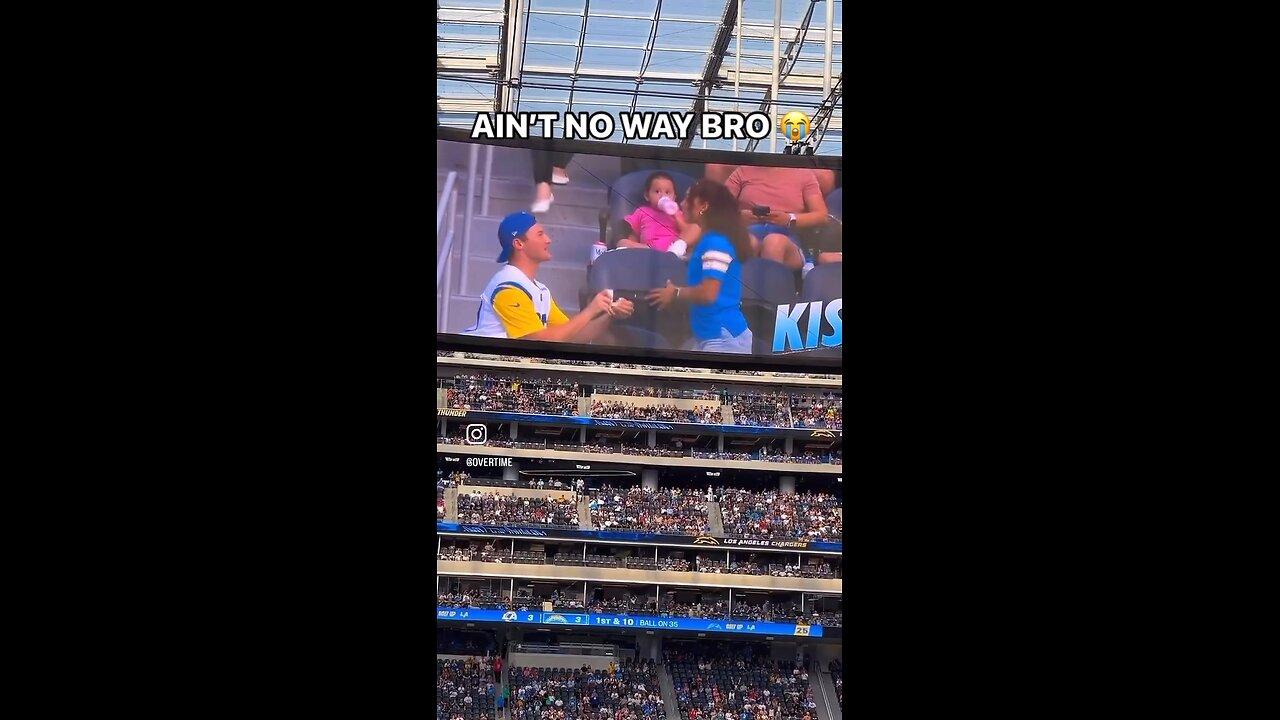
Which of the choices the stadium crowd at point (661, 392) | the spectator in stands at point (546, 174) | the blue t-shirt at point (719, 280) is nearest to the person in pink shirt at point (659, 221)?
the blue t-shirt at point (719, 280)

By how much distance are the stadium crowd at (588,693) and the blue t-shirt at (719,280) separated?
615 centimetres

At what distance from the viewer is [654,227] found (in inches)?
966

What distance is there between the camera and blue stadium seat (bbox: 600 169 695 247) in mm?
24531

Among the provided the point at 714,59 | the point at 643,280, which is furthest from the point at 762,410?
the point at 714,59

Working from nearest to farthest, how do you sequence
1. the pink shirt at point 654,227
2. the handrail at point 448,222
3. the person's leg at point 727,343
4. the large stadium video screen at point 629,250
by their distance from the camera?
1. the handrail at point 448,222
2. the large stadium video screen at point 629,250
3. the pink shirt at point 654,227
4. the person's leg at point 727,343

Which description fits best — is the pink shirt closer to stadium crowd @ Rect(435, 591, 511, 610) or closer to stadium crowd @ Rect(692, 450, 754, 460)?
stadium crowd @ Rect(692, 450, 754, 460)

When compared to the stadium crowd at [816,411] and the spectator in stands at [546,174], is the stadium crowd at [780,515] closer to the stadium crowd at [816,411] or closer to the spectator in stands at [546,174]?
the stadium crowd at [816,411]

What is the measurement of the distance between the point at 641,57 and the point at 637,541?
8.73 m

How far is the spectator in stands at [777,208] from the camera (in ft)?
80.9

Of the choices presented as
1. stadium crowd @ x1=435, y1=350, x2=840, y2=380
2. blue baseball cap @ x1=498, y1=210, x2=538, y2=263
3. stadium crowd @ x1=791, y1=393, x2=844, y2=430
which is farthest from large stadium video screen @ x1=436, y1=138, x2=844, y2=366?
stadium crowd @ x1=791, y1=393, x2=844, y2=430
